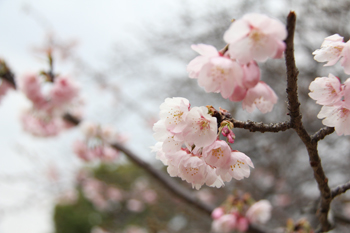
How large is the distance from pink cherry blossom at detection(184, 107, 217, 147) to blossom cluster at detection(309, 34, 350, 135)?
0.30 meters

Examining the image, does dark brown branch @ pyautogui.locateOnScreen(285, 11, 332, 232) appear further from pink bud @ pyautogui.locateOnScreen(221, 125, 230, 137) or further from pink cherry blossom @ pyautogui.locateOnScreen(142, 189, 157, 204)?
pink cherry blossom @ pyautogui.locateOnScreen(142, 189, 157, 204)

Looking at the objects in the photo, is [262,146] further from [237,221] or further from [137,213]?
[137,213]

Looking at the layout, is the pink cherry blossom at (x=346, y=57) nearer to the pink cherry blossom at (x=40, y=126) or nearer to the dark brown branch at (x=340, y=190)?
the dark brown branch at (x=340, y=190)

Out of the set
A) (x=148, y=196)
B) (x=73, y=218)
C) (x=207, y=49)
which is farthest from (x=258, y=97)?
(x=73, y=218)

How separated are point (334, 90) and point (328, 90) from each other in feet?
0.04

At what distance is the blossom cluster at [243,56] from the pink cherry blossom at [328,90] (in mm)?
184

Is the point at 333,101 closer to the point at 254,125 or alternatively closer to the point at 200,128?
the point at 254,125

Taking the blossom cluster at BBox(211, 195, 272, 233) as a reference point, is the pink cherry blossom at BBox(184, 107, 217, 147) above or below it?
below

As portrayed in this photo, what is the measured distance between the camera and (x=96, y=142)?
8.02 ft

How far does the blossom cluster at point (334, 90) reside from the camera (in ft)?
1.97

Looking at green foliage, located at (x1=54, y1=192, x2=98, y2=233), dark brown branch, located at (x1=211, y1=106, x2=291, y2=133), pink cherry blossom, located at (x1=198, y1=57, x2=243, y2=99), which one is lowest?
dark brown branch, located at (x1=211, y1=106, x2=291, y2=133)

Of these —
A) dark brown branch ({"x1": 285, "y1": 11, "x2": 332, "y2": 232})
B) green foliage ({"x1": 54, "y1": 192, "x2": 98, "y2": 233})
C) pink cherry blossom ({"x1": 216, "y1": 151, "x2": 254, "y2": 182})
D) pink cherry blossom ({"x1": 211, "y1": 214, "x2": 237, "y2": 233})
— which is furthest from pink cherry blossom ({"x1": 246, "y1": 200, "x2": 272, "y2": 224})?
green foliage ({"x1": 54, "y1": 192, "x2": 98, "y2": 233})

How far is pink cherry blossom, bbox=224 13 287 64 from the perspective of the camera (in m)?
0.49

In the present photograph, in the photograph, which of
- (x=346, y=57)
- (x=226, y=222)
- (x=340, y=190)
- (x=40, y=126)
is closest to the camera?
(x=346, y=57)
